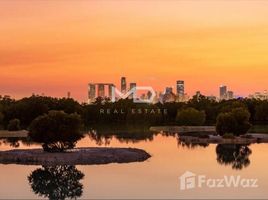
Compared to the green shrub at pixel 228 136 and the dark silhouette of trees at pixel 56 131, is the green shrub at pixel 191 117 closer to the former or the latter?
the green shrub at pixel 228 136

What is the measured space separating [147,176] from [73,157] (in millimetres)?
10371

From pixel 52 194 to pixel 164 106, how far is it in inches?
4058

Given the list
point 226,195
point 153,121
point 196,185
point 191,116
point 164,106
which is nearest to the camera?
point 226,195

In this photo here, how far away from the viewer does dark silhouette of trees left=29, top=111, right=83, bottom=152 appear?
5206 centimetres

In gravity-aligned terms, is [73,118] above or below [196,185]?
above

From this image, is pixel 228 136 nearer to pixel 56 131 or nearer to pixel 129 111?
pixel 56 131

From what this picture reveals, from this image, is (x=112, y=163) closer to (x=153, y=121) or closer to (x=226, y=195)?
(x=226, y=195)

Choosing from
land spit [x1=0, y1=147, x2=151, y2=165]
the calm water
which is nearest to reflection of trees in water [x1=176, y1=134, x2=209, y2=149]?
the calm water

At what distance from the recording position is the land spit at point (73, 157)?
4903cm

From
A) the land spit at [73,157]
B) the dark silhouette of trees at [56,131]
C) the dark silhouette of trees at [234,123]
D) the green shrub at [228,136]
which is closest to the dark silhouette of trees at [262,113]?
the dark silhouette of trees at [234,123]

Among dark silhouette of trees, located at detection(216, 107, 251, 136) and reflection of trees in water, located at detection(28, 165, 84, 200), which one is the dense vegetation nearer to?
dark silhouette of trees, located at detection(216, 107, 251, 136)

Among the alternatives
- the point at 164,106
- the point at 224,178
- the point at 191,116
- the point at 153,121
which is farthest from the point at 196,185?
the point at 164,106

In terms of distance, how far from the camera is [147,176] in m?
41.4

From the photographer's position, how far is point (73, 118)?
53438mm
